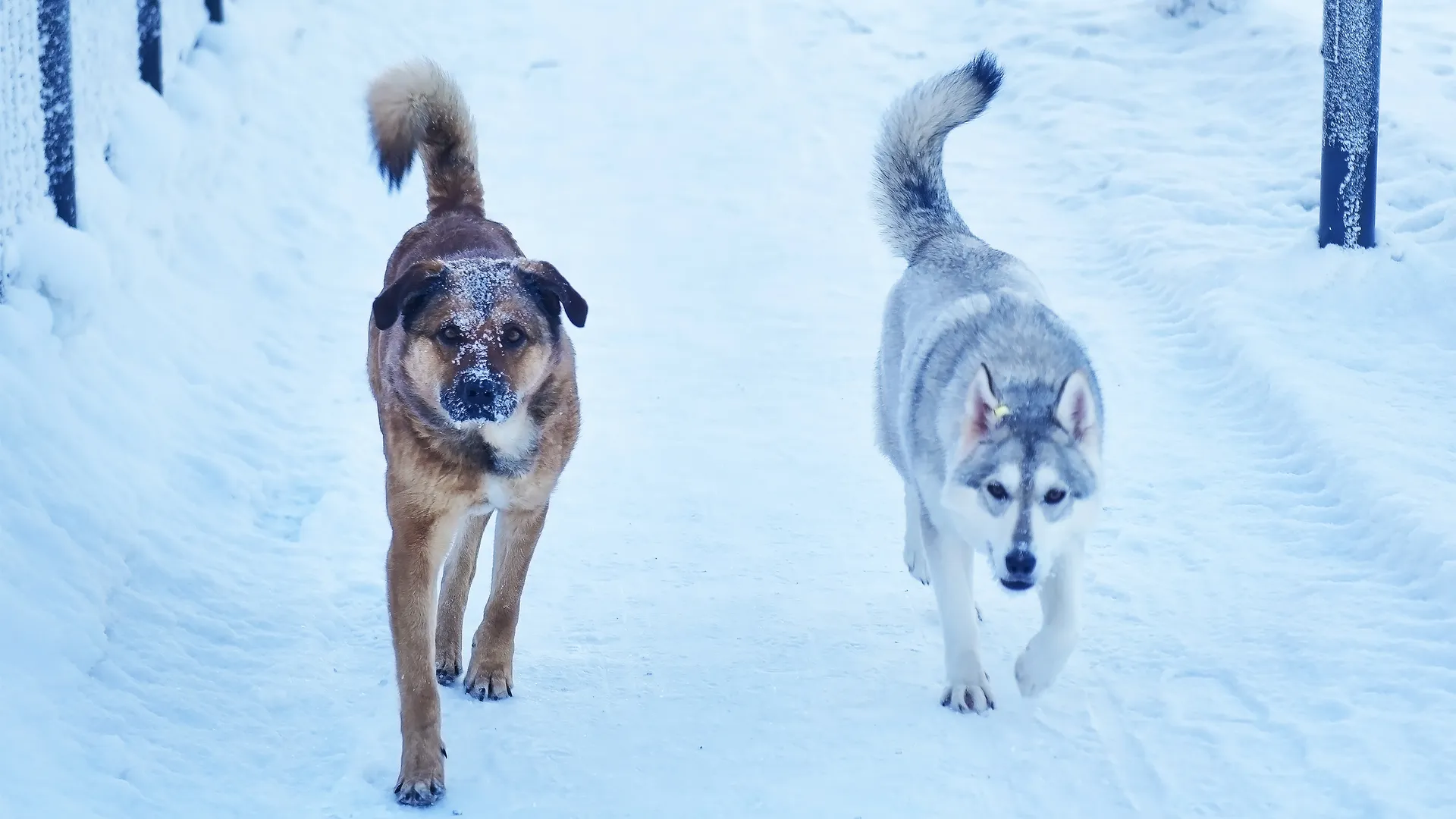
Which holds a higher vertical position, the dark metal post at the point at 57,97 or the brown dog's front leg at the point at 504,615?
the dark metal post at the point at 57,97

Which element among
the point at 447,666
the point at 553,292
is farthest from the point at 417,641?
the point at 553,292

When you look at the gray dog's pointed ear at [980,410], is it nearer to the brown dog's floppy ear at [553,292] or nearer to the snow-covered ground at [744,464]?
the snow-covered ground at [744,464]

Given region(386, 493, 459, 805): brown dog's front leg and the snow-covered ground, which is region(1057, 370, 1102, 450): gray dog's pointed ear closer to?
the snow-covered ground

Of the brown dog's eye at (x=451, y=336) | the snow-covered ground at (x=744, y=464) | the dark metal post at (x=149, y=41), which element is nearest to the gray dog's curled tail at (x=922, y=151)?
the snow-covered ground at (x=744, y=464)

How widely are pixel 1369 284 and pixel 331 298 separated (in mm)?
5697

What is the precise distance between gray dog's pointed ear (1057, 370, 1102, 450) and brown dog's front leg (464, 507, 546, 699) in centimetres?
170

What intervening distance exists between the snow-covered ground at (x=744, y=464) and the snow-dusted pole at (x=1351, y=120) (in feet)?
0.75

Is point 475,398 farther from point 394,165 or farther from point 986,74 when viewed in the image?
point 986,74

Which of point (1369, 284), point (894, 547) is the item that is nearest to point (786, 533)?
point (894, 547)

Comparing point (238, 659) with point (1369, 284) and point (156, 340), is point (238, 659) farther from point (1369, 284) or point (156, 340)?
point (1369, 284)

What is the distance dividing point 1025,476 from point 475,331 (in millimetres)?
1719

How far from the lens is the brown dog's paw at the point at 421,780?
155 inches

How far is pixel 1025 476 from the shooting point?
14.3 ft

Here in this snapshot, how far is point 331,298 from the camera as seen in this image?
8172mm
